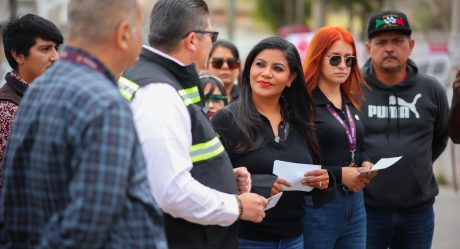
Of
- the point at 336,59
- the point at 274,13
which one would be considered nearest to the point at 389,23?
the point at 336,59

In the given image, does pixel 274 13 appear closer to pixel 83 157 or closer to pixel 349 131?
pixel 349 131

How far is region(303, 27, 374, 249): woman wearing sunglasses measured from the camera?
13.8 ft

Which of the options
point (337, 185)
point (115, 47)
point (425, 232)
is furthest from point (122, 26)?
point (425, 232)

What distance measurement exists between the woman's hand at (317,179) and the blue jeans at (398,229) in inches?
38.5

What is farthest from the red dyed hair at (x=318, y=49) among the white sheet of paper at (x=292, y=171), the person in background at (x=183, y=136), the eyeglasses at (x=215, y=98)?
the person in background at (x=183, y=136)

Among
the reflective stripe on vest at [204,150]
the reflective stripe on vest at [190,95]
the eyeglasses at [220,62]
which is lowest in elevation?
the eyeglasses at [220,62]

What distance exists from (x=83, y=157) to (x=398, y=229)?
10.6 feet

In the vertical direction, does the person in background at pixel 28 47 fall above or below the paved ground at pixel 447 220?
above

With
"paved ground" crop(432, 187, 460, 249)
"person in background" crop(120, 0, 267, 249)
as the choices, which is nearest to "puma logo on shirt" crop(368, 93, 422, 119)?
"person in background" crop(120, 0, 267, 249)

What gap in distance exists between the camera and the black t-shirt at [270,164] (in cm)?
379

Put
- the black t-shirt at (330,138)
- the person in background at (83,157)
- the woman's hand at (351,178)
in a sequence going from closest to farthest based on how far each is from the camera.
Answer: the person in background at (83,157), the woman's hand at (351,178), the black t-shirt at (330,138)

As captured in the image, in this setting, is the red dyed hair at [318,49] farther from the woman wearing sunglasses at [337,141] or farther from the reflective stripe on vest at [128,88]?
the reflective stripe on vest at [128,88]

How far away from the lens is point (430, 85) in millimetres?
5020

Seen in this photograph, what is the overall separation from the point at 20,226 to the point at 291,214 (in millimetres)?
1947
